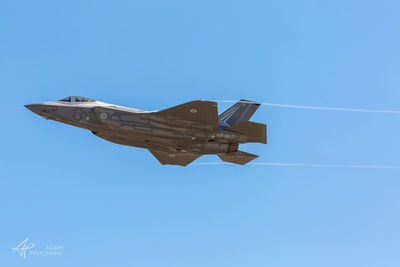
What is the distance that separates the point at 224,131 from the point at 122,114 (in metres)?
5.95

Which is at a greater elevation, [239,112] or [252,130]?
[239,112]

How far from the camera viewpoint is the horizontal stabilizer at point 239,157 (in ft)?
111

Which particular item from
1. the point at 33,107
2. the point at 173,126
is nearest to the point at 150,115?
the point at 173,126

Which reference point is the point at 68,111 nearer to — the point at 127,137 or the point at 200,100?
the point at 127,137

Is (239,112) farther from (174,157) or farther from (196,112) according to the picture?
(174,157)

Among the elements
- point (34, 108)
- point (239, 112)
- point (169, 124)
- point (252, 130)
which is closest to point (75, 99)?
point (34, 108)

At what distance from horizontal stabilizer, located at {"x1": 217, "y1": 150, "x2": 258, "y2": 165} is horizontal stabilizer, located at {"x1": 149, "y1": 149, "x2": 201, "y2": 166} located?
6.08 ft

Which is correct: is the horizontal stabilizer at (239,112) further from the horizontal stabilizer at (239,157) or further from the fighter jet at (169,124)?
the horizontal stabilizer at (239,157)

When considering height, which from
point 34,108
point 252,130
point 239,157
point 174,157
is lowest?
point 239,157

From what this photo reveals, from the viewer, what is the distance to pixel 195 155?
1372 inches

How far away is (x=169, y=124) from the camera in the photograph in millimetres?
30781

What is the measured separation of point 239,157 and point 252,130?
3220mm

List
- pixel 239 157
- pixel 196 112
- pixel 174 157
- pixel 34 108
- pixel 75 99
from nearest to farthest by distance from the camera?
1. pixel 196 112
2. pixel 34 108
3. pixel 75 99
4. pixel 239 157
5. pixel 174 157

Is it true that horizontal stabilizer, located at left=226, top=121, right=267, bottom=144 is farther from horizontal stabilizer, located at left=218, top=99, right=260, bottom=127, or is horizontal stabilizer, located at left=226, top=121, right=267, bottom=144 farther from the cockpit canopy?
the cockpit canopy
